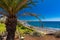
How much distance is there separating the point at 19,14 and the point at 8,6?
1.02 meters

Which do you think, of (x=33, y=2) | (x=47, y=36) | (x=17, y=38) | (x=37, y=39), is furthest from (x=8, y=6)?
(x=47, y=36)

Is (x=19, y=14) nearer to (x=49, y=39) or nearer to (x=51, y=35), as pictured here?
(x=49, y=39)

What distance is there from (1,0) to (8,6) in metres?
0.68

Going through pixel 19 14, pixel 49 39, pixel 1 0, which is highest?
pixel 1 0

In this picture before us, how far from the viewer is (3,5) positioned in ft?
42.7

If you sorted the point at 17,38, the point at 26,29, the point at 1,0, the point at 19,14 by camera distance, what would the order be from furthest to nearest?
1. the point at 26,29
2. the point at 17,38
3. the point at 19,14
4. the point at 1,0

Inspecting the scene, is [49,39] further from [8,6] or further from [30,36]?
[8,6]

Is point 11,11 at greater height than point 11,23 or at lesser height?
greater

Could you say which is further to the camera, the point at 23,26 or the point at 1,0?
the point at 23,26

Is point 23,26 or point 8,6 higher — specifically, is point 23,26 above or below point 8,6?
below

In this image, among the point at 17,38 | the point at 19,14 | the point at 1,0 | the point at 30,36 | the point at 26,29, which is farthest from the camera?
the point at 26,29

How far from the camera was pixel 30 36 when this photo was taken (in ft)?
68.2

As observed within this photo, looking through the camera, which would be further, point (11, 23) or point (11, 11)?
point (11, 11)

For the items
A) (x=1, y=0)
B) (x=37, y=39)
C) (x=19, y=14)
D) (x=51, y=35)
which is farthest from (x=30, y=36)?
(x=1, y=0)
